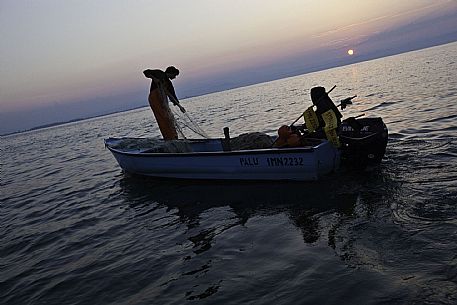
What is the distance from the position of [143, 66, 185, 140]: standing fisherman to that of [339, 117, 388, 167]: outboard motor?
6.28m

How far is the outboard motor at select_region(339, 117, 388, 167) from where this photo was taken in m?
9.22

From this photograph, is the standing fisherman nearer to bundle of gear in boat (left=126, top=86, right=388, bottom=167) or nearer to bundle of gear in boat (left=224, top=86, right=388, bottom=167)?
bundle of gear in boat (left=126, top=86, right=388, bottom=167)

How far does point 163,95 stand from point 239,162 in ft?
16.0

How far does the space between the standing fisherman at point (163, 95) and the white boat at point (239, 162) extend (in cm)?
82

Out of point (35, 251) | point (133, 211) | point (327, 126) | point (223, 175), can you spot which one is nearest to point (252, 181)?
point (223, 175)

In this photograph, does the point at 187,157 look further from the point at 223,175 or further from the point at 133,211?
the point at 133,211

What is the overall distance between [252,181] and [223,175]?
0.95m

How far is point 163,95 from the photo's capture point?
44.5ft

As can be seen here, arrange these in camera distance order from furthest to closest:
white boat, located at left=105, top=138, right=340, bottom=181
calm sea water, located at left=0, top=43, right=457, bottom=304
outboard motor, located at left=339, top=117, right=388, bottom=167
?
1. white boat, located at left=105, top=138, right=340, bottom=181
2. outboard motor, located at left=339, top=117, right=388, bottom=167
3. calm sea water, located at left=0, top=43, right=457, bottom=304

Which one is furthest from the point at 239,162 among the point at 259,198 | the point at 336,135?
the point at 336,135

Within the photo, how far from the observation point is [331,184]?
9.34 metres

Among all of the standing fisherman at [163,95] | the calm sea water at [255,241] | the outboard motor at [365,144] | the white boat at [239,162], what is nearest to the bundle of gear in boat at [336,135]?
the outboard motor at [365,144]

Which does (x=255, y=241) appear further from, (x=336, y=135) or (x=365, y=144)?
(x=365, y=144)

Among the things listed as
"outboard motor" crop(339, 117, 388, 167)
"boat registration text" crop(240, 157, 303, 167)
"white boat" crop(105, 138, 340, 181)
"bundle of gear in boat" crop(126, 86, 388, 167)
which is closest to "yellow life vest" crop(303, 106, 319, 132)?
"bundle of gear in boat" crop(126, 86, 388, 167)
